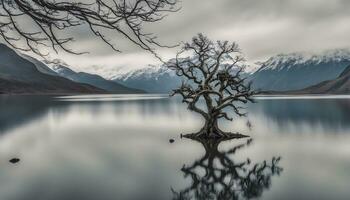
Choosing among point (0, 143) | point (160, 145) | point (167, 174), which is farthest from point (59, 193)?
point (0, 143)

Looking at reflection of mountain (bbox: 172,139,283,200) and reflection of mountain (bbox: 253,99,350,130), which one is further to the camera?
reflection of mountain (bbox: 253,99,350,130)

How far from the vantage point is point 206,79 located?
32406 mm

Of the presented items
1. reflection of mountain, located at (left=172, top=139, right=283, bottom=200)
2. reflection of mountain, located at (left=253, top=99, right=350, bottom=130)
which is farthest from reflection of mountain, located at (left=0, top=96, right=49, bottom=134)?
reflection of mountain, located at (left=253, top=99, right=350, bottom=130)

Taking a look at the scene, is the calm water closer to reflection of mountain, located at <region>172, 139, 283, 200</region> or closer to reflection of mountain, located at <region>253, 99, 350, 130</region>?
reflection of mountain, located at <region>172, 139, 283, 200</region>

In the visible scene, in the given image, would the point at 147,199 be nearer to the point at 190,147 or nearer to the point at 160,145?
the point at 190,147

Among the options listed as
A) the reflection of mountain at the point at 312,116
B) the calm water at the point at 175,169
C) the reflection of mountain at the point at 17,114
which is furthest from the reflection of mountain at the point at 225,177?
→ the reflection of mountain at the point at 17,114

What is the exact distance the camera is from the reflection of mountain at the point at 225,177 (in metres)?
15.9

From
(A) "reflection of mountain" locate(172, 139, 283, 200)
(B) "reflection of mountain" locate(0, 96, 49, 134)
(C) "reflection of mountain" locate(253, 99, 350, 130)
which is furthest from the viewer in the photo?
(B) "reflection of mountain" locate(0, 96, 49, 134)

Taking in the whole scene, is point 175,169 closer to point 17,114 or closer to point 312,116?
point 312,116

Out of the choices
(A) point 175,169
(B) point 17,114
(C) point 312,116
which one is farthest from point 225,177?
(B) point 17,114

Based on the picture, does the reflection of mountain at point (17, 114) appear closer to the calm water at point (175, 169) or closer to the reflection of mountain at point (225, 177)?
the calm water at point (175, 169)

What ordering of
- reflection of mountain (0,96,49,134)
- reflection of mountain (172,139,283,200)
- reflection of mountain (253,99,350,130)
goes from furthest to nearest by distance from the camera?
1. reflection of mountain (0,96,49,134)
2. reflection of mountain (253,99,350,130)
3. reflection of mountain (172,139,283,200)

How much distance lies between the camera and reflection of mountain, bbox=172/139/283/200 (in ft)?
52.2

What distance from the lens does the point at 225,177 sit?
62.3 feet
